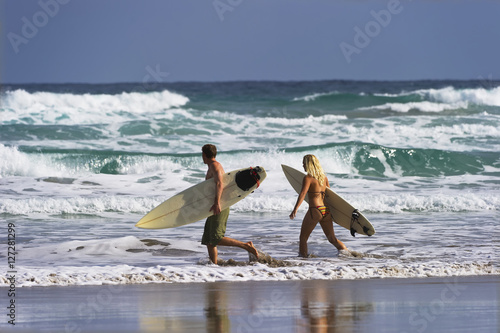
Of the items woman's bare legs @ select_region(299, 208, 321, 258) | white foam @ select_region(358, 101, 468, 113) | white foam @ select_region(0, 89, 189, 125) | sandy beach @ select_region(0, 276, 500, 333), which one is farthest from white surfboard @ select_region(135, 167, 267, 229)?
white foam @ select_region(358, 101, 468, 113)

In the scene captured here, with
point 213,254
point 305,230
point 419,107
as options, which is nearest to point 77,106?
point 419,107

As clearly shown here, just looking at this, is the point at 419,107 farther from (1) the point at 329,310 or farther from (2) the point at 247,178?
(1) the point at 329,310

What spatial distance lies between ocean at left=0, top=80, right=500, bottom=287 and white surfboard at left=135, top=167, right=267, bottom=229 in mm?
427

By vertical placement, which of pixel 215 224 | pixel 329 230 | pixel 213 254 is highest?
pixel 215 224

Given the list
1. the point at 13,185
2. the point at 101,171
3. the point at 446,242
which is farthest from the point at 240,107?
the point at 446,242

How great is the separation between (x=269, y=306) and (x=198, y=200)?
9.63 feet

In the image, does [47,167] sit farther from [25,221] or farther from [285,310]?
[285,310]

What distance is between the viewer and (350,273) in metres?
7.38

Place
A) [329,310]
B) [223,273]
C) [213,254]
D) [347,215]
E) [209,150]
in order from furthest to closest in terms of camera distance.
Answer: [347,215]
[213,254]
[209,150]
[223,273]
[329,310]

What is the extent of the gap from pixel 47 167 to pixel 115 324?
47.3 feet

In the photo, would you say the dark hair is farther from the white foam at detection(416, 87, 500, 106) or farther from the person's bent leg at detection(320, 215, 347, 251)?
Result: the white foam at detection(416, 87, 500, 106)

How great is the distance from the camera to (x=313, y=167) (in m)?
8.48

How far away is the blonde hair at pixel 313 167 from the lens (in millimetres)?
8453

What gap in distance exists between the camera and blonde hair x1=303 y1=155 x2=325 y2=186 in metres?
8.45
